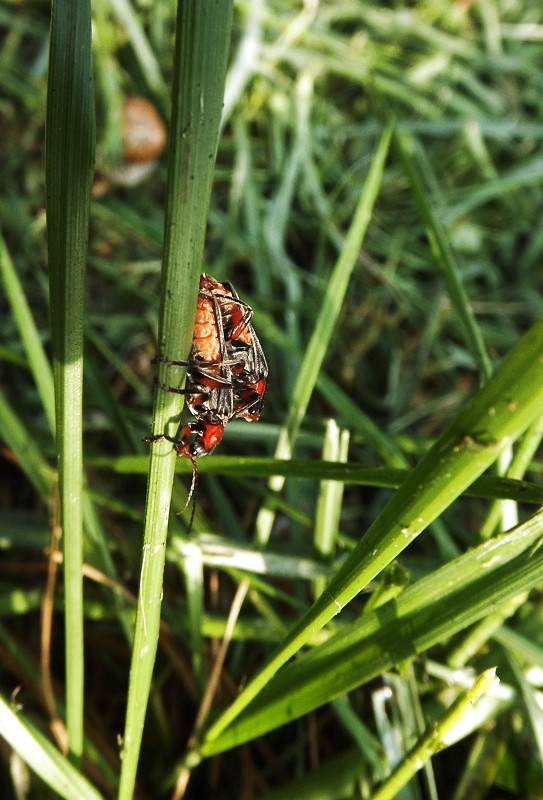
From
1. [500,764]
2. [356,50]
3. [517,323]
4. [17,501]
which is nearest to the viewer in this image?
[500,764]

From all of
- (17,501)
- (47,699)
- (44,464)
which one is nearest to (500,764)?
(47,699)

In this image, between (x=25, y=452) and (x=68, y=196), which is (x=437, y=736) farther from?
(x=25, y=452)

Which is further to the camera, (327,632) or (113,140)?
(113,140)

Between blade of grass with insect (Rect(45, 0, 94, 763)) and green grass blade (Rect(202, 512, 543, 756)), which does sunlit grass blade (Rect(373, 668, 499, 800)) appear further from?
blade of grass with insect (Rect(45, 0, 94, 763))

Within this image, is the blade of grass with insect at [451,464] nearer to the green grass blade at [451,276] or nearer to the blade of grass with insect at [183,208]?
the blade of grass with insect at [183,208]

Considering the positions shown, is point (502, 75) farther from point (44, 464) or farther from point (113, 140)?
point (44, 464)

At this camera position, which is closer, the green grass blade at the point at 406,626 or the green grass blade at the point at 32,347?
the green grass blade at the point at 406,626

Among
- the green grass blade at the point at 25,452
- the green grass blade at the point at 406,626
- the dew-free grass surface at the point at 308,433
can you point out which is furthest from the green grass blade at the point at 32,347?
the green grass blade at the point at 406,626
